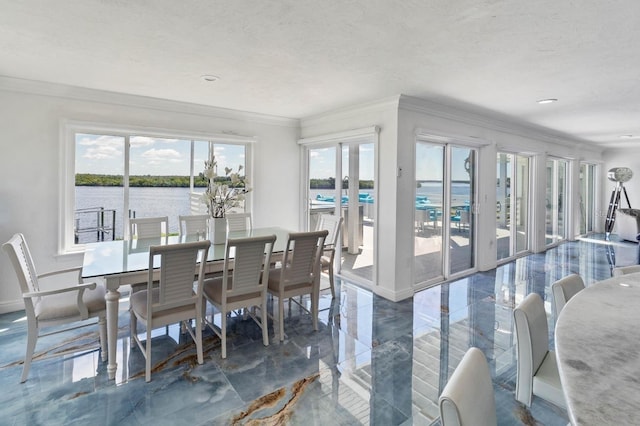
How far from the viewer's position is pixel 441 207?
478 cm

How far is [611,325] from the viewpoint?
1198 mm

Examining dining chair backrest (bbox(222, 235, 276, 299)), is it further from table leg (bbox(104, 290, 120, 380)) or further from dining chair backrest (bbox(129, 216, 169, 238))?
dining chair backrest (bbox(129, 216, 169, 238))

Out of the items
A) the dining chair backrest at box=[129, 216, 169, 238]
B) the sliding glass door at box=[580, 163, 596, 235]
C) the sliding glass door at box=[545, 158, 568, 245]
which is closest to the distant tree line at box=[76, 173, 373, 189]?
the dining chair backrest at box=[129, 216, 169, 238]

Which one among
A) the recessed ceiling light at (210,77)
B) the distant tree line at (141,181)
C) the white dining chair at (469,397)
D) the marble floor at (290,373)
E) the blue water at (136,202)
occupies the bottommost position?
the marble floor at (290,373)

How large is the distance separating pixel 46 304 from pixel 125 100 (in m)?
2.54

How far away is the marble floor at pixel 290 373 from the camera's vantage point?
80.2 inches

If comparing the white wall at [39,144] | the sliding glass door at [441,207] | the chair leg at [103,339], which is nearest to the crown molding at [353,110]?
the sliding glass door at [441,207]

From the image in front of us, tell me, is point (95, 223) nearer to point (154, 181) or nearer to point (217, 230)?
point (154, 181)

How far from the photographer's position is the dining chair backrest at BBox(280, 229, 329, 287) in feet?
9.81

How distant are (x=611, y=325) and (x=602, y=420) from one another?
67 centimetres

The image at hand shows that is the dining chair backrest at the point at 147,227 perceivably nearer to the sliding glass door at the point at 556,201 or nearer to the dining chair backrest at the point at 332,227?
the dining chair backrest at the point at 332,227

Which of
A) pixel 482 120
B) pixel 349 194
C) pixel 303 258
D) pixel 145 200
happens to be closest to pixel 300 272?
pixel 303 258

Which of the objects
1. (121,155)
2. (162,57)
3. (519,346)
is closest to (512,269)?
(519,346)

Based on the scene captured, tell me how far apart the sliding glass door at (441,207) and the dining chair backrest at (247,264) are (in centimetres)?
235
